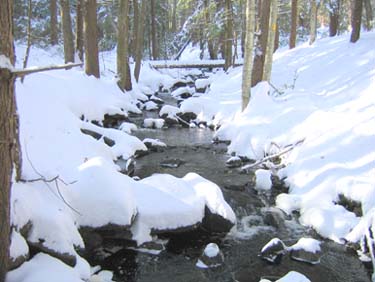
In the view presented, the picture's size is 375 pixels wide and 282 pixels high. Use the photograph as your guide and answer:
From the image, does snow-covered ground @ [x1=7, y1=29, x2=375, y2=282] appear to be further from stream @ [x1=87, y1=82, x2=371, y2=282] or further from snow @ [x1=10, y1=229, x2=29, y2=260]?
stream @ [x1=87, y1=82, x2=371, y2=282]

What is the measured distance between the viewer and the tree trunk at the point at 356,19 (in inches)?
686

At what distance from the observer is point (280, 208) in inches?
334

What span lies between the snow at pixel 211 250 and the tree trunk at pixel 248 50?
8.31 m

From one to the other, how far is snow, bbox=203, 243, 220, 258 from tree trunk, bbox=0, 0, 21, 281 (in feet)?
9.86

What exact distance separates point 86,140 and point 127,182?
3513 millimetres

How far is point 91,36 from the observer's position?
57.4 ft

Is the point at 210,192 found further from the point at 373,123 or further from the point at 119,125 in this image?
the point at 119,125

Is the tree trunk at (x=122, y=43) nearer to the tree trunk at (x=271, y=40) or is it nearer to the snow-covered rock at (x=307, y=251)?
the tree trunk at (x=271, y=40)

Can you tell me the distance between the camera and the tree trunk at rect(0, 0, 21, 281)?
153 inches

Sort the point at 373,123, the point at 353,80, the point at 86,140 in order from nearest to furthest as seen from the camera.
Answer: the point at 373,123 < the point at 86,140 < the point at 353,80

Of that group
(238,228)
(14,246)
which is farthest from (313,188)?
(14,246)

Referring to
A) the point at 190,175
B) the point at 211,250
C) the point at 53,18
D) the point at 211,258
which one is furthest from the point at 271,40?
the point at 53,18

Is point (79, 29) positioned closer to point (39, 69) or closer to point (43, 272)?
point (43, 272)

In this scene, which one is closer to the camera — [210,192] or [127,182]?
[127,182]
